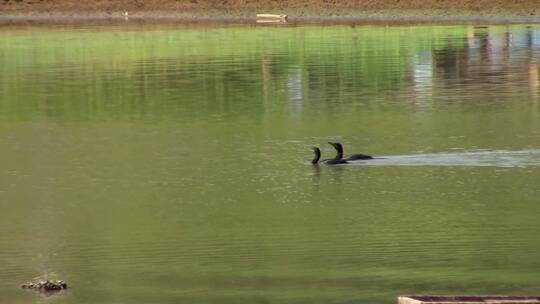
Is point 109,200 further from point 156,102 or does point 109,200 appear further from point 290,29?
point 290,29

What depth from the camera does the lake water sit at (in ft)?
55.8

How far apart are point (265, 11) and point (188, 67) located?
22.2 metres

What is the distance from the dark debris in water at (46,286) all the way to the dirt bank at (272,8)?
154ft

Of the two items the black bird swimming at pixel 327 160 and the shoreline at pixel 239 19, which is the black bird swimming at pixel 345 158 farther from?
the shoreline at pixel 239 19

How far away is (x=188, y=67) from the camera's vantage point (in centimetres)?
4566

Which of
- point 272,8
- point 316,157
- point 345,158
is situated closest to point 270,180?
point 316,157

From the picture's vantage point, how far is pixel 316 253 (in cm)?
1831

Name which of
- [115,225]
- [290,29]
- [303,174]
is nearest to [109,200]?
[115,225]

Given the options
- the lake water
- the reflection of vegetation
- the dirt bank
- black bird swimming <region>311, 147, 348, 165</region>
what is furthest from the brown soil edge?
black bird swimming <region>311, 147, 348, 165</region>

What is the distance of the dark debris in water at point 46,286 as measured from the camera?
16.4 m

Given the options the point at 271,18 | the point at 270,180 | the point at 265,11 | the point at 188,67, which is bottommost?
the point at 270,180

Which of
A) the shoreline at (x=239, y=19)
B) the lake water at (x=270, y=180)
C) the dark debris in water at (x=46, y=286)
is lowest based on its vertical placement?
the dark debris in water at (x=46, y=286)

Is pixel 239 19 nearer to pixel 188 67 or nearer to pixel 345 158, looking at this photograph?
pixel 188 67

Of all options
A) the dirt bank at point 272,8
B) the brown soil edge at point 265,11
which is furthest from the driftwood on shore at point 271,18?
the dirt bank at point 272,8
